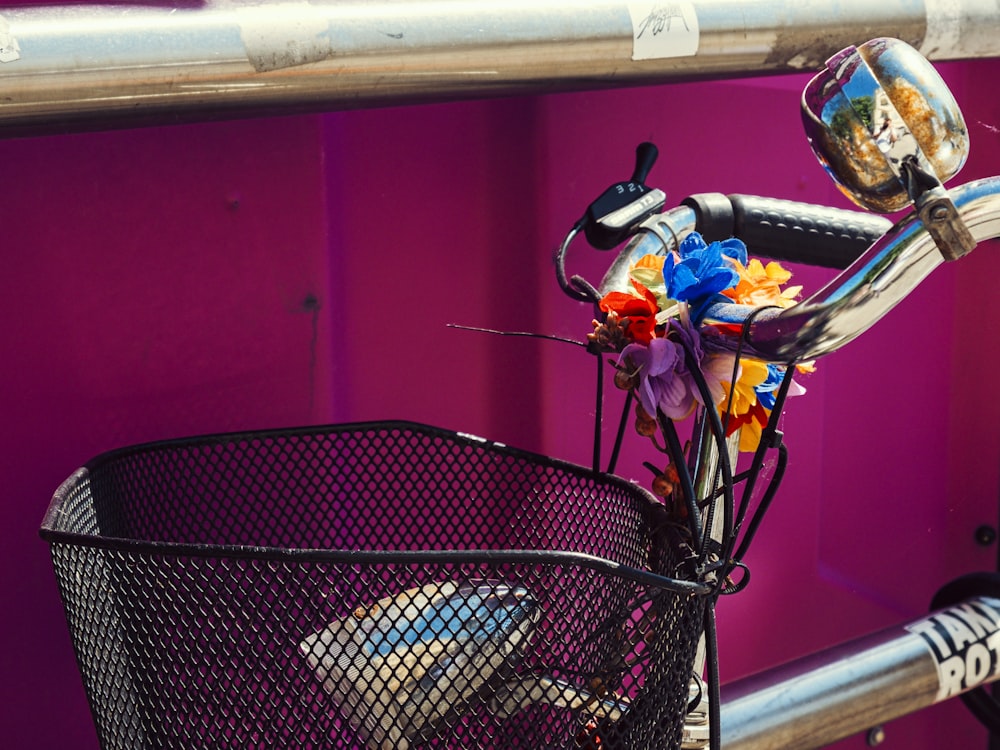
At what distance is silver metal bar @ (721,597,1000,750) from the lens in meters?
1.06

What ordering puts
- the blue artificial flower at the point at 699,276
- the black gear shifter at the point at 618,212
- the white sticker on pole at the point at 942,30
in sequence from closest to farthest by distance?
the blue artificial flower at the point at 699,276 < the black gear shifter at the point at 618,212 < the white sticker on pole at the point at 942,30

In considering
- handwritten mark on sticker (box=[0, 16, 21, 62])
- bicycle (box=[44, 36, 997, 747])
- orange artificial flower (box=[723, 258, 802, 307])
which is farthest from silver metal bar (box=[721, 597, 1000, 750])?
handwritten mark on sticker (box=[0, 16, 21, 62])

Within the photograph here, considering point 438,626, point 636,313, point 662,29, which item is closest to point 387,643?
point 438,626

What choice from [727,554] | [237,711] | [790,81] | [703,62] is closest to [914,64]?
[727,554]

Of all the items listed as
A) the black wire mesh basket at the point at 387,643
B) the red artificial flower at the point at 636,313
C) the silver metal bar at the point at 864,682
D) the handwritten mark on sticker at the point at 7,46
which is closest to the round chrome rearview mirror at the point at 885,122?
the red artificial flower at the point at 636,313

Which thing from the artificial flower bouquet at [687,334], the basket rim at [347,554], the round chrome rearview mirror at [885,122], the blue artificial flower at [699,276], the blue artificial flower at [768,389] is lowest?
the basket rim at [347,554]

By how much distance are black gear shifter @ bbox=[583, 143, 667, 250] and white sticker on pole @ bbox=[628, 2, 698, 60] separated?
0.11 m

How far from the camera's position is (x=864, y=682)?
1139mm

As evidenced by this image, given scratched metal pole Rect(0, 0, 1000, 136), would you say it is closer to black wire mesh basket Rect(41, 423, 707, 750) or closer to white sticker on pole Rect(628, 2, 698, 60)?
white sticker on pole Rect(628, 2, 698, 60)

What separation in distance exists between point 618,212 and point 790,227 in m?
0.13

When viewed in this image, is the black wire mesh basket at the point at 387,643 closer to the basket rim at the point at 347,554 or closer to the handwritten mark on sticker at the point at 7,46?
the basket rim at the point at 347,554

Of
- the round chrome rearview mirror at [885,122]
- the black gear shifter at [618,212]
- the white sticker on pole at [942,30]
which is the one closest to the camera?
the round chrome rearview mirror at [885,122]

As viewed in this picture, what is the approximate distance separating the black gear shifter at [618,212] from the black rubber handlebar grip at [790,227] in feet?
0.11

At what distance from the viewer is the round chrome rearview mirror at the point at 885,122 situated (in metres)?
0.55
